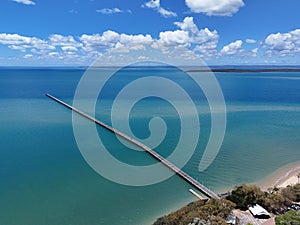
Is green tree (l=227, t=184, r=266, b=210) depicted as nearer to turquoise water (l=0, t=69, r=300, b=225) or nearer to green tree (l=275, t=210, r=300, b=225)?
green tree (l=275, t=210, r=300, b=225)

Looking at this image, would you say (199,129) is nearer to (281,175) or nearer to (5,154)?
(281,175)

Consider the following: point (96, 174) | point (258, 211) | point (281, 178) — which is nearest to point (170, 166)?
point (96, 174)

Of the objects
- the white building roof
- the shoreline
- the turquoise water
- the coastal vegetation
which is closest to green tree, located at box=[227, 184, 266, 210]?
the coastal vegetation

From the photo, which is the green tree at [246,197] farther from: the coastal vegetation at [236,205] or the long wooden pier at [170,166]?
the long wooden pier at [170,166]

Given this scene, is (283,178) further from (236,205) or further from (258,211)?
(258,211)

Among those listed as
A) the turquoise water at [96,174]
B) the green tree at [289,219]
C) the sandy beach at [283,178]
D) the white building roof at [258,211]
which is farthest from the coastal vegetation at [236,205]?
the sandy beach at [283,178]

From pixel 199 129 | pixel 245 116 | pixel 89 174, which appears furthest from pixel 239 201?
pixel 245 116
